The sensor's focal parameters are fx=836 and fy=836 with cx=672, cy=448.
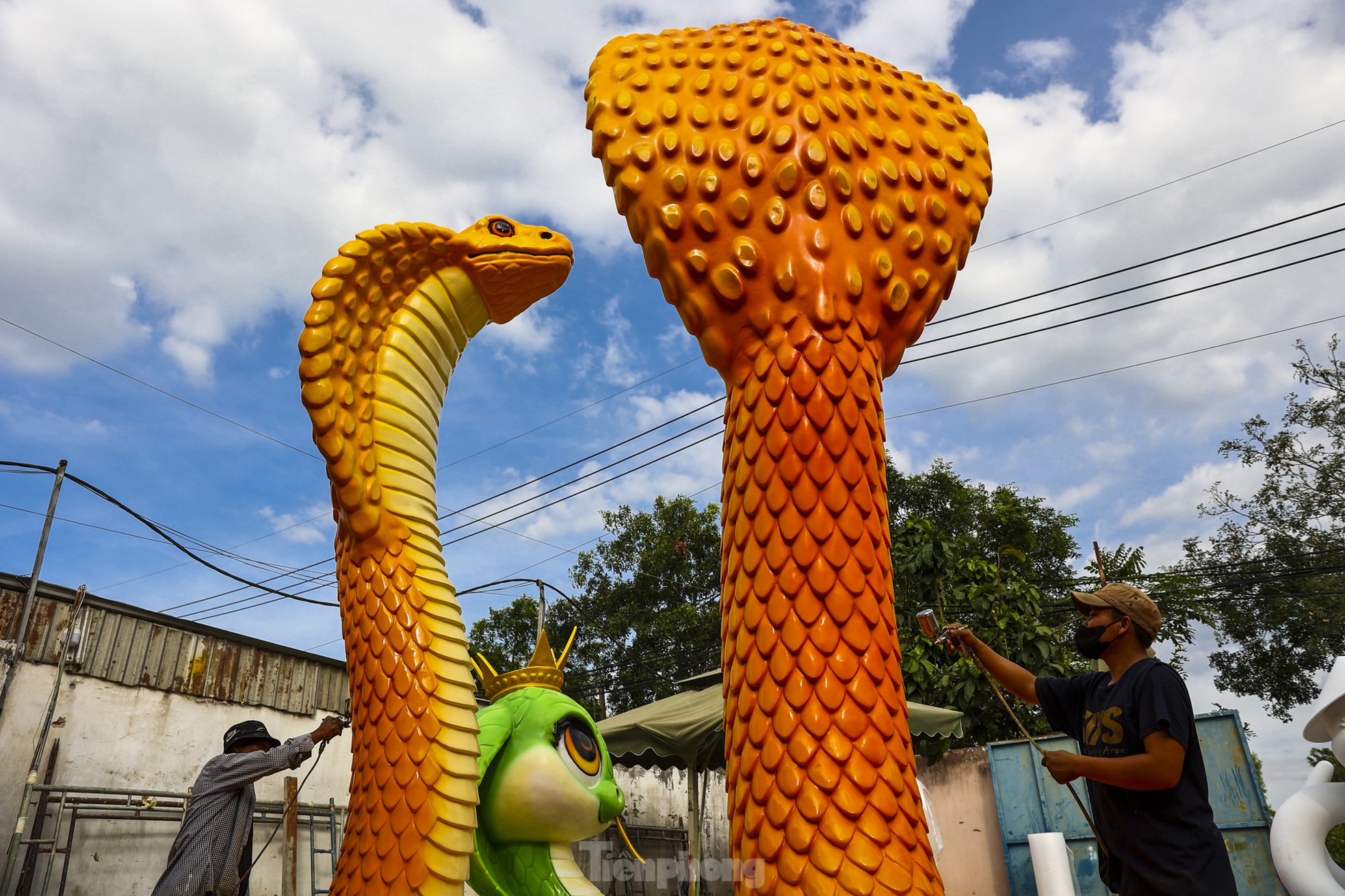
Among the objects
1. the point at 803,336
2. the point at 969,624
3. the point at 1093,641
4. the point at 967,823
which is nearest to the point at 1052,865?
the point at 967,823

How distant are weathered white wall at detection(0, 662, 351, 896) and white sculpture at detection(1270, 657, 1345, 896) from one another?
634cm

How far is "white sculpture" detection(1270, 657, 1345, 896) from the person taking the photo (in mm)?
A: 2375

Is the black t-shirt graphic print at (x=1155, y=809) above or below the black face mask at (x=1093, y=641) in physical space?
below

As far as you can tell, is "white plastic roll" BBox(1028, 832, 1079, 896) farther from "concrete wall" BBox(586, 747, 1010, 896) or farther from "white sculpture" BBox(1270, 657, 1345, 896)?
"white sculpture" BBox(1270, 657, 1345, 896)

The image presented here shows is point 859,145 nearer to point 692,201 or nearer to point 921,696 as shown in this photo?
point 692,201

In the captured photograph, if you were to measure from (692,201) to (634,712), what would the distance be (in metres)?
5.30

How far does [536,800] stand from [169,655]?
5.00 m

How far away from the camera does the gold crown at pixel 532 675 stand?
109 inches

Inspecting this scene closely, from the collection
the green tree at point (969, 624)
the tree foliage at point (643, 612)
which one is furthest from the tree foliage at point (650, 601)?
the green tree at point (969, 624)

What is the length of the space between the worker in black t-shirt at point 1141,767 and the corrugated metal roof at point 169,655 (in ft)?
16.1

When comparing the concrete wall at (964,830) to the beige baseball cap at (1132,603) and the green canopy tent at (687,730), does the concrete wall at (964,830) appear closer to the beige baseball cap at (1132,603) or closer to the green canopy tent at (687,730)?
the green canopy tent at (687,730)

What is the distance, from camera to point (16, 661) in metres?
5.21

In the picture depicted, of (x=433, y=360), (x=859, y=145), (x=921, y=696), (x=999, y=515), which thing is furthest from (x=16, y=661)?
(x=999, y=515)

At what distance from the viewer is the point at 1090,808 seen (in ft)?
16.0
